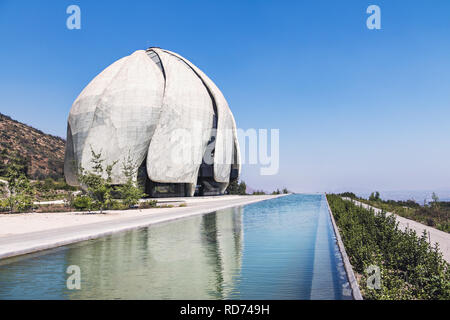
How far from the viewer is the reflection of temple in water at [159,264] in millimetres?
5809

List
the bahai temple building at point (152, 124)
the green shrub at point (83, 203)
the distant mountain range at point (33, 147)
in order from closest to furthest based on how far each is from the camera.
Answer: the green shrub at point (83, 203) < the bahai temple building at point (152, 124) < the distant mountain range at point (33, 147)

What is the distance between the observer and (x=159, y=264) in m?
7.73

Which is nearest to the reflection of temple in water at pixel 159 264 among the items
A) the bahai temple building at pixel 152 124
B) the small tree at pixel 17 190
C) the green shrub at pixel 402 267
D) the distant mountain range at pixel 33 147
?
the green shrub at pixel 402 267

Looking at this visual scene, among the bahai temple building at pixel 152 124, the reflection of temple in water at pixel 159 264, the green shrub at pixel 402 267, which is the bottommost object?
the reflection of temple in water at pixel 159 264

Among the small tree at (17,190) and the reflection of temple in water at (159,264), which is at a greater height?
the small tree at (17,190)

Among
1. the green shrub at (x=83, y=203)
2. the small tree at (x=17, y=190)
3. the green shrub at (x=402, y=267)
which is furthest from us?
the green shrub at (x=83, y=203)

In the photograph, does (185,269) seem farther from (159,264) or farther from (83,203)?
(83,203)

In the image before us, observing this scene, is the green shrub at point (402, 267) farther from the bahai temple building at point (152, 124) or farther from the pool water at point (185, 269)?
the bahai temple building at point (152, 124)

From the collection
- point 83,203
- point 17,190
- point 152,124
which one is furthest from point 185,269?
point 152,124

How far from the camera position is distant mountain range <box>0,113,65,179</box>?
61.5 meters

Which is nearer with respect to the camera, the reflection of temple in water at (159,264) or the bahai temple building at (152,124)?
the reflection of temple in water at (159,264)

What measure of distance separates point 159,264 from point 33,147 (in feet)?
242
